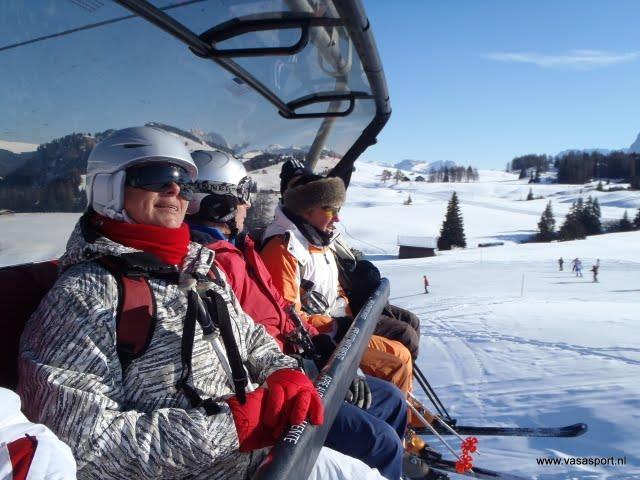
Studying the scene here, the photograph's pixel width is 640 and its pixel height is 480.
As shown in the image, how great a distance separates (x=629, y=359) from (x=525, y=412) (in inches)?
111

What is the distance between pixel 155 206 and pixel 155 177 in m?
0.10

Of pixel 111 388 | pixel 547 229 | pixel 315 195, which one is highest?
pixel 315 195

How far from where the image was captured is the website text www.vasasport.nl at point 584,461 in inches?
153

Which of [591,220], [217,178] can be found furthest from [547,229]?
[217,178]

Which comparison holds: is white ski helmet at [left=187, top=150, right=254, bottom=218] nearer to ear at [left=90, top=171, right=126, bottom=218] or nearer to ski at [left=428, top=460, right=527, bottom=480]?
ear at [left=90, top=171, right=126, bottom=218]

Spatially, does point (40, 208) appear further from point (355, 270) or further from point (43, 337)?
point (355, 270)

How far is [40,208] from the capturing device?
6.44 ft

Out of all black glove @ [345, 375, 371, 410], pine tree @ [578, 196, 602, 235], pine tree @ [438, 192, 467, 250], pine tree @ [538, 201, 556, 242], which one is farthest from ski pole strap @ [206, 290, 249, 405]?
pine tree @ [578, 196, 602, 235]

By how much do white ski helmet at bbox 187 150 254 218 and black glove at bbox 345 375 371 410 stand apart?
1.11 m

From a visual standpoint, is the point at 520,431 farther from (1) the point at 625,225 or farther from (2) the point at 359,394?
(1) the point at 625,225

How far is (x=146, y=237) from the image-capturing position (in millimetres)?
1683

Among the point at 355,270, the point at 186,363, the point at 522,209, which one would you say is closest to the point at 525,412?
the point at 355,270

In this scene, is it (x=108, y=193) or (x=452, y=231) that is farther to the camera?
(x=452, y=231)

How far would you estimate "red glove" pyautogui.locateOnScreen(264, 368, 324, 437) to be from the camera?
1.63 m
